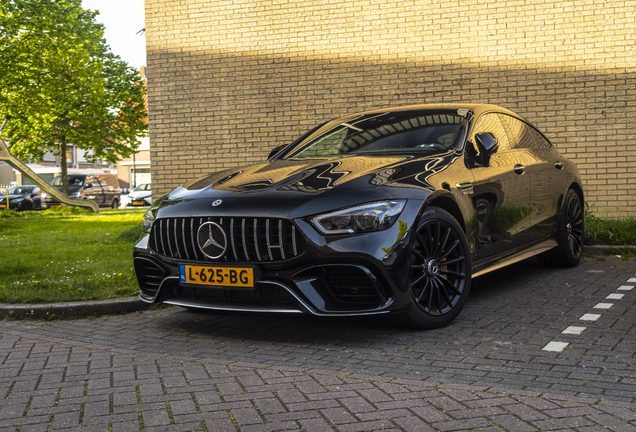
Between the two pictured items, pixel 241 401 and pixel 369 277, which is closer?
pixel 241 401

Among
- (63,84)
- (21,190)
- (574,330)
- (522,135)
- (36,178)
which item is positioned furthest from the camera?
(21,190)

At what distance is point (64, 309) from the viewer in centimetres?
546

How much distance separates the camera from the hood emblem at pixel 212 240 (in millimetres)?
4246

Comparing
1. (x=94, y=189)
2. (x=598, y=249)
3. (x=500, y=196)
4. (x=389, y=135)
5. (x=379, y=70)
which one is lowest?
(x=598, y=249)

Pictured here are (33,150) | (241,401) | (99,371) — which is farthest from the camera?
(33,150)

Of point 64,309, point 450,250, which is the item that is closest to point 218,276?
point 450,250

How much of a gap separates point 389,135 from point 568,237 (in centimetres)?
258

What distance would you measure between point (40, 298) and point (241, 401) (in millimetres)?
3144

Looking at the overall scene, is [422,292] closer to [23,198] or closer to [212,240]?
[212,240]

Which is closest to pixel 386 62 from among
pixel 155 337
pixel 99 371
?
pixel 155 337

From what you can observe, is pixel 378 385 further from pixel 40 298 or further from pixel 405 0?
pixel 405 0

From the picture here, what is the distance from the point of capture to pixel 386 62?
1055 cm

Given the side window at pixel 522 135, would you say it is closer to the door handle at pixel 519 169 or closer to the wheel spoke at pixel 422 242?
the door handle at pixel 519 169

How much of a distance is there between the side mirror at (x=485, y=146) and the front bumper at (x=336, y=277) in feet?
4.34
